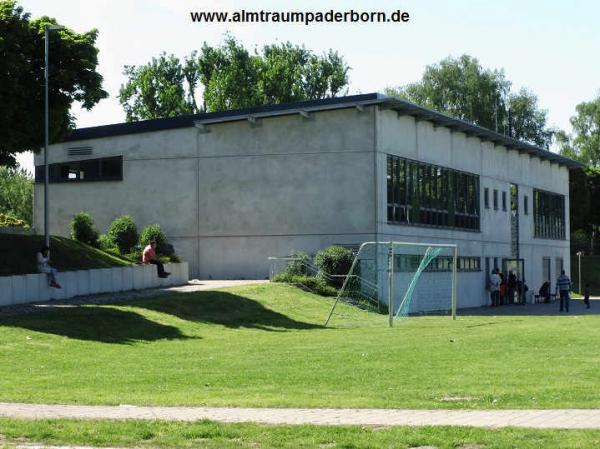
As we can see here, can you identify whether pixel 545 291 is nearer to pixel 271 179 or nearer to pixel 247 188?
pixel 271 179

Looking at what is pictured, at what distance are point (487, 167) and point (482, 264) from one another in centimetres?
508

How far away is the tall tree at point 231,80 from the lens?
310 ft

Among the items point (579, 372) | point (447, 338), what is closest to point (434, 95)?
point (447, 338)

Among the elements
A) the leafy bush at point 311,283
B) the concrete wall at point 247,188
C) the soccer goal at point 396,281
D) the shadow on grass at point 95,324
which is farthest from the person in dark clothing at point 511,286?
the shadow on grass at point 95,324

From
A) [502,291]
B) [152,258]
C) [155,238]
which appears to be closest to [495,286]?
[502,291]

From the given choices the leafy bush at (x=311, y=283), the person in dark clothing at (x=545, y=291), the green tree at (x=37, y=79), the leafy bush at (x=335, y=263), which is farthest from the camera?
the person in dark clothing at (x=545, y=291)

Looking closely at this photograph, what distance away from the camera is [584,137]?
102m

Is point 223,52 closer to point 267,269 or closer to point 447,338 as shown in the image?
point 267,269

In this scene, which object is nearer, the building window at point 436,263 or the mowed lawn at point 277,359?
the mowed lawn at point 277,359

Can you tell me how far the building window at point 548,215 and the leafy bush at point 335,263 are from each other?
26.0 m

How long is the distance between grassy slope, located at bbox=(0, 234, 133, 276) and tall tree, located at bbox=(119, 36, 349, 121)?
52072 mm

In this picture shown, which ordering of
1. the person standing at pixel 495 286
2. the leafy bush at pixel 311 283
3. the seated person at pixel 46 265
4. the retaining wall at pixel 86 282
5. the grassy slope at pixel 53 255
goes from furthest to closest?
the person standing at pixel 495 286
the leafy bush at pixel 311 283
the grassy slope at pixel 53 255
the seated person at pixel 46 265
the retaining wall at pixel 86 282

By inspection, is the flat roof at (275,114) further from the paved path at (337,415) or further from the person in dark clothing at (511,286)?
the paved path at (337,415)

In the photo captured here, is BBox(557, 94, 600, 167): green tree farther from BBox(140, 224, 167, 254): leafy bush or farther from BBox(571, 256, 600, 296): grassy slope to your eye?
BBox(140, 224, 167, 254): leafy bush
